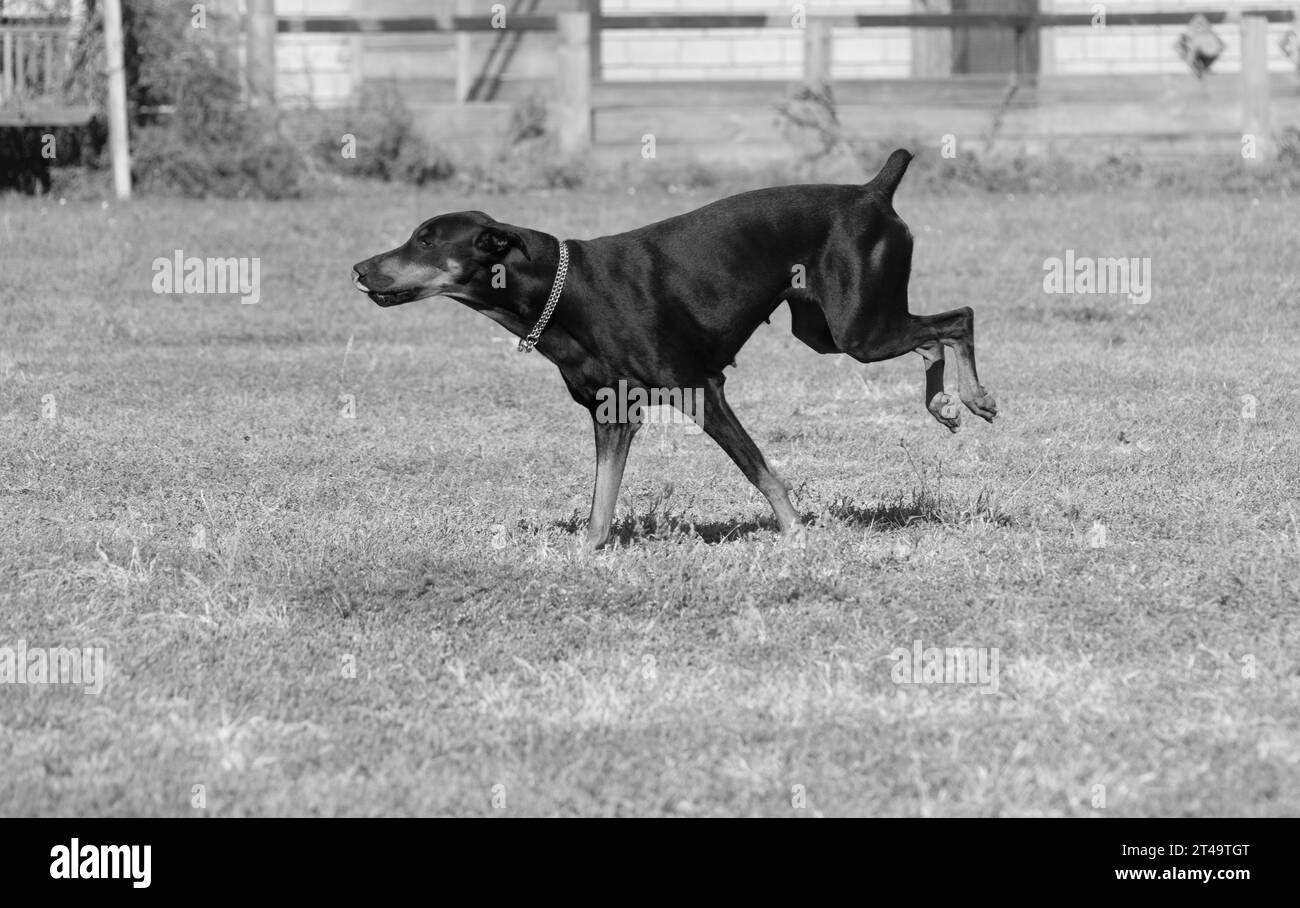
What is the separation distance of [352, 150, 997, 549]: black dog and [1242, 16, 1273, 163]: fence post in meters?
11.7

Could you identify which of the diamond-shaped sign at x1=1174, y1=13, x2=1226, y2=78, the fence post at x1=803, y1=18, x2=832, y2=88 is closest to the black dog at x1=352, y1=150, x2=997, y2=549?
the fence post at x1=803, y1=18, x2=832, y2=88

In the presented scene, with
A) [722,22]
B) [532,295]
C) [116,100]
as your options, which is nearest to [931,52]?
[722,22]

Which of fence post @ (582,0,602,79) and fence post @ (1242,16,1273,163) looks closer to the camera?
fence post @ (1242,16,1273,163)

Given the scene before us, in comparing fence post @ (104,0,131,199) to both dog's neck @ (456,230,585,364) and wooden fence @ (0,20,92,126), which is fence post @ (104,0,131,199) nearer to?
wooden fence @ (0,20,92,126)

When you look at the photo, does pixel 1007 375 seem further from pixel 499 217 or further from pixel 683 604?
pixel 499 217

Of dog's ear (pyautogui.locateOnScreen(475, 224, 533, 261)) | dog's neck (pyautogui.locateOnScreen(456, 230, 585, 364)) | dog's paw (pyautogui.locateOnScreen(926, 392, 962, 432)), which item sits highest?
dog's ear (pyautogui.locateOnScreen(475, 224, 533, 261))

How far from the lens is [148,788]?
4.52 meters

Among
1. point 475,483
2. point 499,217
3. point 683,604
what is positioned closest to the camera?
point 683,604

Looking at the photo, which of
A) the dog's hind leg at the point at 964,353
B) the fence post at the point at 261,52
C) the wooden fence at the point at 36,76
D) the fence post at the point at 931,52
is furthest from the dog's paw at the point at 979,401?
the fence post at the point at 931,52

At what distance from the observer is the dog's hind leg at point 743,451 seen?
6.53 metres

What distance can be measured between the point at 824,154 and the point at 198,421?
930 cm

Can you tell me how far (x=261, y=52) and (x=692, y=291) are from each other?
12479mm

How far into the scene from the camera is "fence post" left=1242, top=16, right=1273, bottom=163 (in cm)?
1738
